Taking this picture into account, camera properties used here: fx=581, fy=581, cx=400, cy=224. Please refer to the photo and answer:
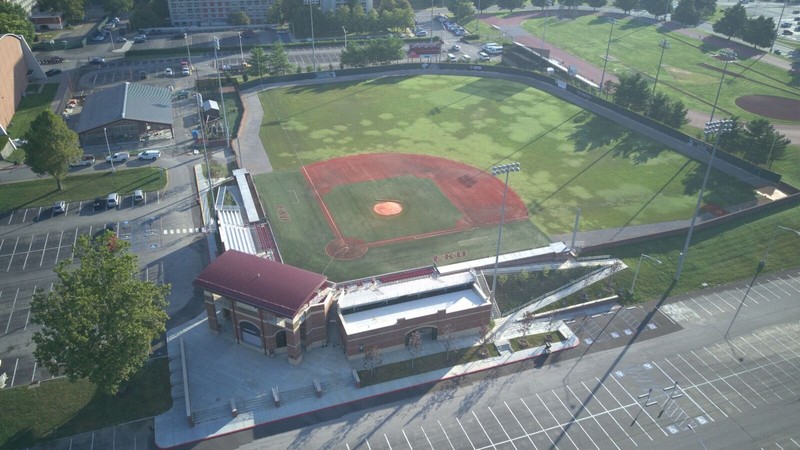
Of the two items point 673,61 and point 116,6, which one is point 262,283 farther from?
point 116,6

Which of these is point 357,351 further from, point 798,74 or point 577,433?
point 798,74

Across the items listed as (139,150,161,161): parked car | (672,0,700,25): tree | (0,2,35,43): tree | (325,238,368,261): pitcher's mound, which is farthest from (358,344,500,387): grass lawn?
(672,0,700,25): tree

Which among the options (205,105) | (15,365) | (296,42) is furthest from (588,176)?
(296,42)

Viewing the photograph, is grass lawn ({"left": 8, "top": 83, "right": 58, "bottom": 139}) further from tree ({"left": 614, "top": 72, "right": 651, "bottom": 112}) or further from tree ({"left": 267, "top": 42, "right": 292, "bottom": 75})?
tree ({"left": 614, "top": 72, "right": 651, "bottom": 112})

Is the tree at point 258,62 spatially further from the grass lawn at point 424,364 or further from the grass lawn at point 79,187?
the grass lawn at point 424,364

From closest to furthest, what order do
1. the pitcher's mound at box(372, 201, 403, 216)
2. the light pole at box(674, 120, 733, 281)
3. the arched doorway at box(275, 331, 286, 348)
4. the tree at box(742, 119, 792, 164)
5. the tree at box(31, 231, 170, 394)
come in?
the tree at box(31, 231, 170, 394)
the arched doorway at box(275, 331, 286, 348)
the light pole at box(674, 120, 733, 281)
the pitcher's mound at box(372, 201, 403, 216)
the tree at box(742, 119, 792, 164)

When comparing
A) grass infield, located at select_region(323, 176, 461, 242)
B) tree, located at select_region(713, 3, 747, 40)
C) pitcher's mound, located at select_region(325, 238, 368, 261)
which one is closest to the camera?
pitcher's mound, located at select_region(325, 238, 368, 261)

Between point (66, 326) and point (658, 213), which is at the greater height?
point (66, 326)
